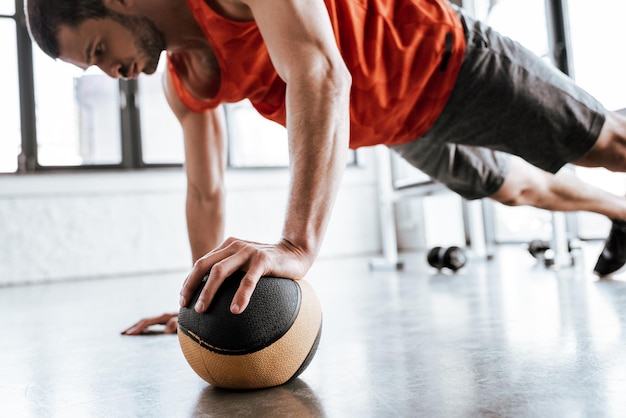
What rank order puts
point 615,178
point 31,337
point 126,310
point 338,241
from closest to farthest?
point 31,337 < point 126,310 < point 615,178 < point 338,241

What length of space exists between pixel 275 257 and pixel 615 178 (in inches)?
138

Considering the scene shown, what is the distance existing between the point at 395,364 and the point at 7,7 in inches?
167

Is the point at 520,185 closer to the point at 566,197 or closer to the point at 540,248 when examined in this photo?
the point at 566,197

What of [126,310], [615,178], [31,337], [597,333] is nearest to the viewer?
[597,333]

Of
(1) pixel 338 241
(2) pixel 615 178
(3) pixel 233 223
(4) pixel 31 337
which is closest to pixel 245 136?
(3) pixel 233 223

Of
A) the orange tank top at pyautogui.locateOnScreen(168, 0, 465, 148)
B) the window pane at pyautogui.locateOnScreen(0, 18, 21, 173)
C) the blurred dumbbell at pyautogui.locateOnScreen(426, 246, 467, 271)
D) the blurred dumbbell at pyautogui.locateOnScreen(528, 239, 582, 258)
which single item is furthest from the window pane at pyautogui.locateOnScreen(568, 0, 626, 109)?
the window pane at pyautogui.locateOnScreen(0, 18, 21, 173)

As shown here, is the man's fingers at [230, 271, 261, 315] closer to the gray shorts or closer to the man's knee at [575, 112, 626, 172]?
the gray shorts

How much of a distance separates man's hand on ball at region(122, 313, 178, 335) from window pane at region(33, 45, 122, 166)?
3.15 meters

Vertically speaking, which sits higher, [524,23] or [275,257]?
[524,23]

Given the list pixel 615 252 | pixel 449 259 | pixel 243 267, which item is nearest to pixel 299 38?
pixel 243 267

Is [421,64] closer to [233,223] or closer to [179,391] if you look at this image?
[179,391]

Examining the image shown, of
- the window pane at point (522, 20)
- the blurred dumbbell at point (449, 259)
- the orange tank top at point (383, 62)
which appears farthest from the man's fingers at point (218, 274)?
the window pane at point (522, 20)

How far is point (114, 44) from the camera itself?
1.20m

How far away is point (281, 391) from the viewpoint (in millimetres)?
822
